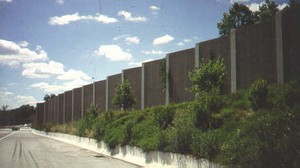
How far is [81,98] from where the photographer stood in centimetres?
5194

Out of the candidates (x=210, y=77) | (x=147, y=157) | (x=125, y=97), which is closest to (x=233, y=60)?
(x=210, y=77)

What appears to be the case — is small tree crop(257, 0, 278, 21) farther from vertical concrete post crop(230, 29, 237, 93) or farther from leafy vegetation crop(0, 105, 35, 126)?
leafy vegetation crop(0, 105, 35, 126)

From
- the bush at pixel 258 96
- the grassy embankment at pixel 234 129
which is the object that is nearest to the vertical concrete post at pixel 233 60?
the grassy embankment at pixel 234 129

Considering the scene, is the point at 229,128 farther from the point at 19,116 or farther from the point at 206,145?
the point at 19,116

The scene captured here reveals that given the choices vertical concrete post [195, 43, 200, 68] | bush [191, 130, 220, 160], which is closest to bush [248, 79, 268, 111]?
bush [191, 130, 220, 160]

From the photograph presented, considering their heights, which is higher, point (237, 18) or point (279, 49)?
point (237, 18)

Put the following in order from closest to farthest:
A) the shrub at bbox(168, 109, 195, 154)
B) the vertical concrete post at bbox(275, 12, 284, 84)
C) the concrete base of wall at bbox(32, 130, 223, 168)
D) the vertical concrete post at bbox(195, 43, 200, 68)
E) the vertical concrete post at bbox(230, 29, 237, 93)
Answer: the concrete base of wall at bbox(32, 130, 223, 168) < the shrub at bbox(168, 109, 195, 154) < the vertical concrete post at bbox(275, 12, 284, 84) < the vertical concrete post at bbox(230, 29, 237, 93) < the vertical concrete post at bbox(195, 43, 200, 68)

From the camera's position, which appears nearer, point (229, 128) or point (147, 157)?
point (229, 128)

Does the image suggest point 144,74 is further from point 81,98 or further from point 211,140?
point 81,98

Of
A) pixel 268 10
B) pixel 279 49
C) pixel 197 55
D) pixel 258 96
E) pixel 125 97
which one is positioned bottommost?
pixel 258 96

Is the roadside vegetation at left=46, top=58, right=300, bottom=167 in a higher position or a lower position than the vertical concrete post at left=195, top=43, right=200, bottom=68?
lower

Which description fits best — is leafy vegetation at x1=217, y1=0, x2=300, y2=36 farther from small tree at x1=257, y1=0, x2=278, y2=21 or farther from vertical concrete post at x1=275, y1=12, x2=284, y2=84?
vertical concrete post at x1=275, y1=12, x2=284, y2=84

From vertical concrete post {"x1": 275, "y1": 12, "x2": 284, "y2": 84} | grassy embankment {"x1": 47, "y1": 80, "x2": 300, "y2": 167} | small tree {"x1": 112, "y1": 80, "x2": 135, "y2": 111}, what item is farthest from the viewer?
small tree {"x1": 112, "y1": 80, "x2": 135, "y2": 111}

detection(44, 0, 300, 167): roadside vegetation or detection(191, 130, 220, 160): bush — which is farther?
detection(191, 130, 220, 160): bush
